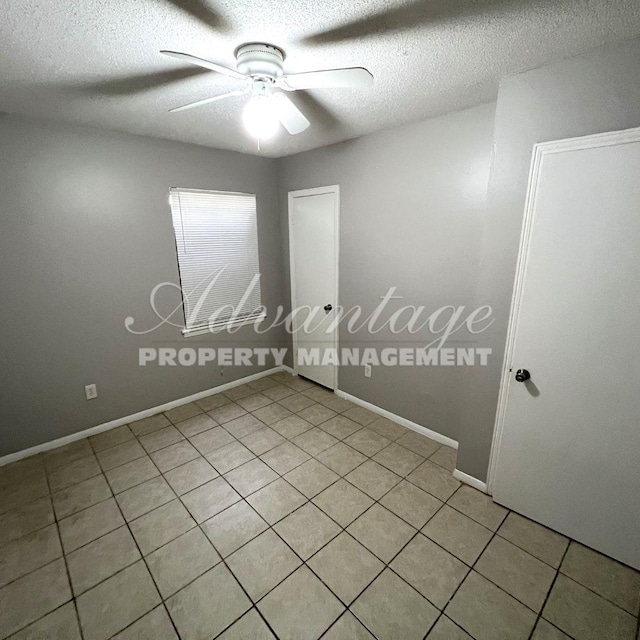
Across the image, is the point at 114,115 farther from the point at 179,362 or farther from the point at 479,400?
the point at 479,400

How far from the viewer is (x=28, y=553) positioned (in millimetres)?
1703

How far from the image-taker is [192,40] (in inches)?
50.3

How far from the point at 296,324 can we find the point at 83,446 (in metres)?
2.24

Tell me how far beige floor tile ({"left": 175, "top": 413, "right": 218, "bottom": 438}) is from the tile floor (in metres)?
0.20

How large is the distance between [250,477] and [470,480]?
4.97 feet

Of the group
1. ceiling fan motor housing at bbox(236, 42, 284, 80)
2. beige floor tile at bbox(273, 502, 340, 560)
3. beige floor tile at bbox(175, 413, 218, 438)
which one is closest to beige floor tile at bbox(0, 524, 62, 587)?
beige floor tile at bbox(175, 413, 218, 438)

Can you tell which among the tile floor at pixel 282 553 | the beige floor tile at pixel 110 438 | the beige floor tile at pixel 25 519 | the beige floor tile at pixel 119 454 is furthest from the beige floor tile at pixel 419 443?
the beige floor tile at pixel 25 519

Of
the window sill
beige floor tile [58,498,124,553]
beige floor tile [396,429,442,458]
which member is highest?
the window sill

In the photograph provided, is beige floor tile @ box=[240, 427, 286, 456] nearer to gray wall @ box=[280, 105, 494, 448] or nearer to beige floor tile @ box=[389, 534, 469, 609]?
gray wall @ box=[280, 105, 494, 448]

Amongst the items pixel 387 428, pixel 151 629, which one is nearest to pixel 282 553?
pixel 151 629

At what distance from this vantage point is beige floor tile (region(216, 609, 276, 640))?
1.34 meters

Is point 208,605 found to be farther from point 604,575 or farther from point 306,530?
point 604,575

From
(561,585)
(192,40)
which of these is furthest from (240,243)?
(561,585)

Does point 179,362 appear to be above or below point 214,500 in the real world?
above
